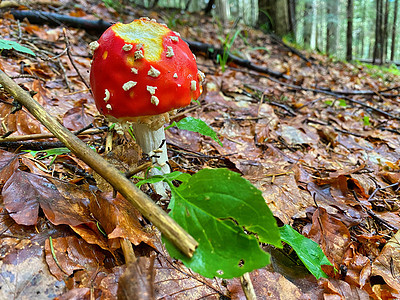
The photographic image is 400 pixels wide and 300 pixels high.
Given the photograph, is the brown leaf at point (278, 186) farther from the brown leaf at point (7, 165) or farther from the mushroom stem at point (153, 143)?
the brown leaf at point (7, 165)

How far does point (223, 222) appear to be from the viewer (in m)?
0.96

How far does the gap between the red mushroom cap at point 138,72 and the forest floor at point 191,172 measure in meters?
0.33

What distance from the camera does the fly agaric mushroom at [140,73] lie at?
1278 millimetres

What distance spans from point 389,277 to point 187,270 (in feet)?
3.41

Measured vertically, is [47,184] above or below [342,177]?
above

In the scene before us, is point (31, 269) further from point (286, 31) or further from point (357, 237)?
A: point (286, 31)

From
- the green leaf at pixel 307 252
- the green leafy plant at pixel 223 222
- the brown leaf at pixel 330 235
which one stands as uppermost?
the green leafy plant at pixel 223 222

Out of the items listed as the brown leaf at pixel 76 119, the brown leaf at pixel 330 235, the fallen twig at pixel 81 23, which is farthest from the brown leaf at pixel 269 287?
the fallen twig at pixel 81 23

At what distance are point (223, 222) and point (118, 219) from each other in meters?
0.51

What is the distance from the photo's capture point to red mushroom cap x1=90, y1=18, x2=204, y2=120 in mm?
1277

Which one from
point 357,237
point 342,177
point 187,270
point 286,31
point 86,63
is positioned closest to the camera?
point 187,270

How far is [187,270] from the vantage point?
122 cm

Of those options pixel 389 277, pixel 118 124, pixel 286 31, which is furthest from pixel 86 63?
pixel 286 31

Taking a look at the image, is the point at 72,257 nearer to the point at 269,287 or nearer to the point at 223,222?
the point at 223,222
